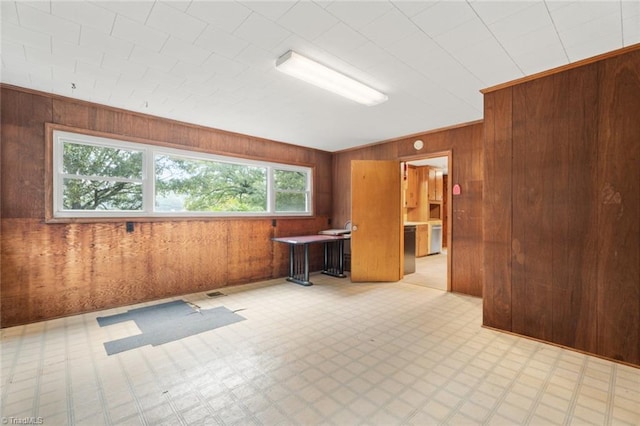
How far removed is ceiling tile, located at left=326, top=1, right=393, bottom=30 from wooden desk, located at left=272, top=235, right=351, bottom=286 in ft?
10.9

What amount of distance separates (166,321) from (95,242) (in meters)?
1.43

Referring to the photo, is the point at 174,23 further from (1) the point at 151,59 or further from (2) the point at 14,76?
(2) the point at 14,76

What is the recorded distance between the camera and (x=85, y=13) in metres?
1.98

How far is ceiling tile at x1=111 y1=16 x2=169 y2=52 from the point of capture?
207 cm

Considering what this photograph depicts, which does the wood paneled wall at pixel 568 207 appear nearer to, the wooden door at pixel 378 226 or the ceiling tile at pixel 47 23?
the wooden door at pixel 378 226

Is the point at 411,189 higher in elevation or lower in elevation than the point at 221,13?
lower

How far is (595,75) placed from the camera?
8.13 feet

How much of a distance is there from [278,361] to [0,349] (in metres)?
2.62

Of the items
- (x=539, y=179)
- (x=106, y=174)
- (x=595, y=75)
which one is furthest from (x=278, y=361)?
(x=595, y=75)

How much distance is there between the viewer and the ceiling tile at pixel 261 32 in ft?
6.65

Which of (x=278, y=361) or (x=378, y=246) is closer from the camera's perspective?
(x=278, y=361)

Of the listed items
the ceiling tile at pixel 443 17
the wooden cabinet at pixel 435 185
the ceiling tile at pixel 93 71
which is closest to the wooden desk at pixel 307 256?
the ceiling tile at pixel 93 71

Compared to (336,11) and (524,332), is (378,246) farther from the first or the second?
(336,11)

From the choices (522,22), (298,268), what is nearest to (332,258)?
(298,268)
